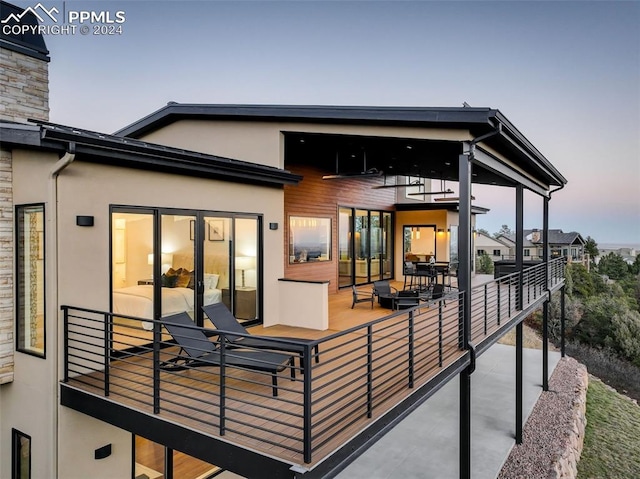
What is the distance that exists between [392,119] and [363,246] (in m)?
7.64

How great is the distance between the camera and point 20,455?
5207 mm

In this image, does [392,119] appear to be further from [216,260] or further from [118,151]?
[118,151]

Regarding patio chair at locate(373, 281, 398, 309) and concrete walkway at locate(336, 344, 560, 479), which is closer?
concrete walkway at locate(336, 344, 560, 479)

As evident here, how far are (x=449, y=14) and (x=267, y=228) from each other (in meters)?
12.7

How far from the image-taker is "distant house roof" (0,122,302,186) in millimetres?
4527

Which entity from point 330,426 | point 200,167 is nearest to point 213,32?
point 200,167

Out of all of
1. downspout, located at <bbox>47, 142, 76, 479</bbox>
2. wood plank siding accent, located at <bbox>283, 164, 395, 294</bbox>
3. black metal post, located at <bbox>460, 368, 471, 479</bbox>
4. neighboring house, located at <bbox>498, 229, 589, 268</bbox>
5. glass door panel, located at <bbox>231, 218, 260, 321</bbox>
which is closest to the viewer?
downspout, located at <bbox>47, 142, 76, 479</bbox>

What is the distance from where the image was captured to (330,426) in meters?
3.50

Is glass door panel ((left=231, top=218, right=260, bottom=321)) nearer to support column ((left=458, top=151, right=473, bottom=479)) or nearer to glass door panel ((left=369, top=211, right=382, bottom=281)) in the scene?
support column ((left=458, top=151, right=473, bottom=479))

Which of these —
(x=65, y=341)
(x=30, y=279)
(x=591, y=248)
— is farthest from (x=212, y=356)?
(x=591, y=248)

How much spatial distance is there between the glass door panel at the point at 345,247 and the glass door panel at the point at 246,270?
541 centimetres

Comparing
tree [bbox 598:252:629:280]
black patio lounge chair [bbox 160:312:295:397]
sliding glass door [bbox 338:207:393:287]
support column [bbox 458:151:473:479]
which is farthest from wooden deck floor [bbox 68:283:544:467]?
tree [bbox 598:252:629:280]

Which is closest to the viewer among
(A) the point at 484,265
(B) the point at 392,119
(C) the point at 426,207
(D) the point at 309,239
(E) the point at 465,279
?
(E) the point at 465,279

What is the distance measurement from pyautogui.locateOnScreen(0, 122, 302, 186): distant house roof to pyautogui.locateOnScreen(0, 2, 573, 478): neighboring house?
0.02 meters
